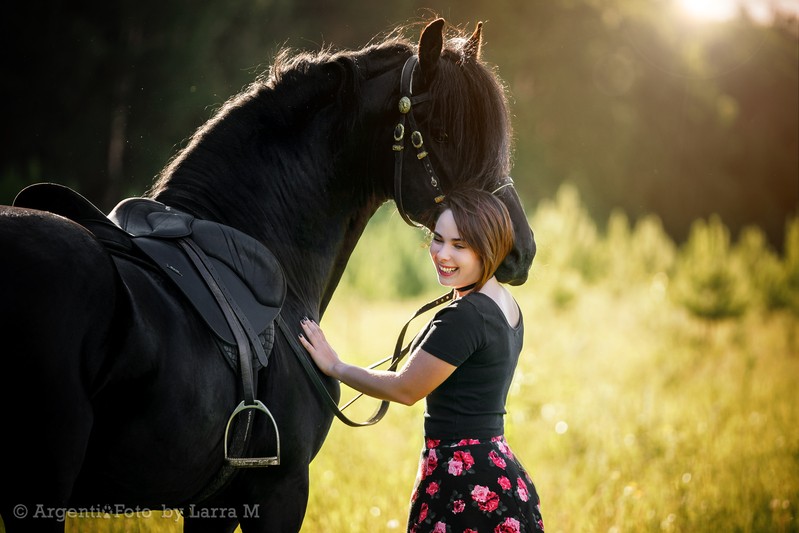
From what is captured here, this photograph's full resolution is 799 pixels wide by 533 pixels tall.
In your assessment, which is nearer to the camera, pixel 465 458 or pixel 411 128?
pixel 465 458

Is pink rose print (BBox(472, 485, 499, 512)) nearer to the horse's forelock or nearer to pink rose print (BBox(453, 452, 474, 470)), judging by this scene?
pink rose print (BBox(453, 452, 474, 470))

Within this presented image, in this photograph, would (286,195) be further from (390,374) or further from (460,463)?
(460,463)

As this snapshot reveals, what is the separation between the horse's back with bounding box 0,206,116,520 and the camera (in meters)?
1.50

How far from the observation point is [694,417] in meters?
6.98

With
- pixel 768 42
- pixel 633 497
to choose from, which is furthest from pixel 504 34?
pixel 633 497

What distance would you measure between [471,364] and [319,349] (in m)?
0.50

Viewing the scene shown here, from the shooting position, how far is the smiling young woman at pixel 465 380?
2201mm

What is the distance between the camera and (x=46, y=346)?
152cm

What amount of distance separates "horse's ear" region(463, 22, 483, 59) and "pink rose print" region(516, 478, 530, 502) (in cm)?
148

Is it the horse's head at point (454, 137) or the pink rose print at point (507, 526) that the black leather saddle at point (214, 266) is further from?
the pink rose print at point (507, 526)

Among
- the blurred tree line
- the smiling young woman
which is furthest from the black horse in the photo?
the blurred tree line

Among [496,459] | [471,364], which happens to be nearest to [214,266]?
[471,364]

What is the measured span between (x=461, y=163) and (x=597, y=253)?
13.2m

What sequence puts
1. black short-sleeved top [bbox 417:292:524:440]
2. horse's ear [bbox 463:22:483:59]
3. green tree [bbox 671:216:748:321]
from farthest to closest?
1. green tree [bbox 671:216:748:321]
2. horse's ear [bbox 463:22:483:59]
3. black short-sleeved top [bbox 417:292:524:440]
